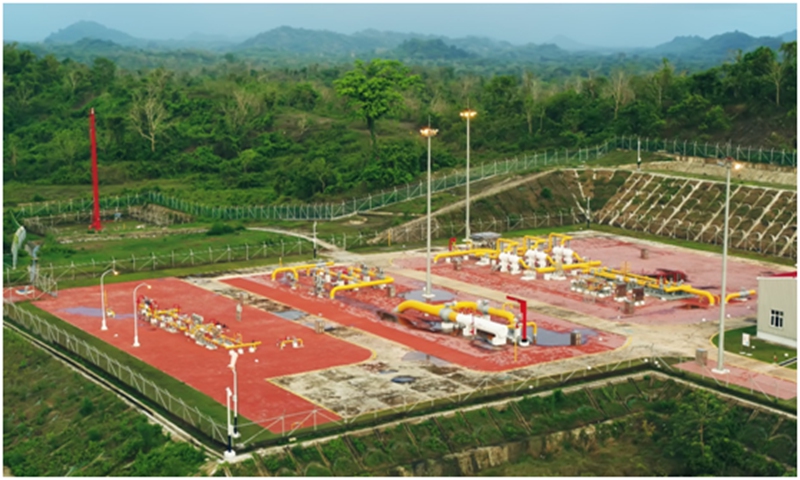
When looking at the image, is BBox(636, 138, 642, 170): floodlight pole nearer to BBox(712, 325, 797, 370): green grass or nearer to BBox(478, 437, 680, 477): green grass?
A: BBox(712, 325, 797, 370): green grass

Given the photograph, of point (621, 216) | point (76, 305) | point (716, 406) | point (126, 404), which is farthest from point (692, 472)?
point (621, 216)

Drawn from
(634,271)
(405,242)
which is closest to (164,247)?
(405,242)

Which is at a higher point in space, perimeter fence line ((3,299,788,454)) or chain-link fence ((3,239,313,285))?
chain-link fence ((3,239,313,285))

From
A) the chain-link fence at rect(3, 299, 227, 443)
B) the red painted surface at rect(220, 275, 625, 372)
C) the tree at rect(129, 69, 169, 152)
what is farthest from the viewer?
the tree at rect(129, 69, 169, 152)

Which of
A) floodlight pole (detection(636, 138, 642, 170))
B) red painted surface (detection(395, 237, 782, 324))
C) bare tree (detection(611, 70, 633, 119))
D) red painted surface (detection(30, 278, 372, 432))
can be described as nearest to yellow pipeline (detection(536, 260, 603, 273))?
red painted surface (detection(395, 237, 782, 324))

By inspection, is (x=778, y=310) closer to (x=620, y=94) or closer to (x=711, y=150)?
(x=711, y=150)

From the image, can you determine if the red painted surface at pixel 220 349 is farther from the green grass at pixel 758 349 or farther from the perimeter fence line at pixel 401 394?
the green grass at pixel 758 349

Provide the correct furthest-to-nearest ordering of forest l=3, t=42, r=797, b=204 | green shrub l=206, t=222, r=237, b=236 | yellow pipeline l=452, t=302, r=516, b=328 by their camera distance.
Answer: forest l=3, t=42, r=797, b=204
green shrub l=206, t=222, r=237, b=236
yellow pipeline l=452, t=302, r=516, b=328

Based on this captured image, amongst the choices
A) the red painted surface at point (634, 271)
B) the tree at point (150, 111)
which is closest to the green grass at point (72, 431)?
the red painted surface at point (634, 271)
